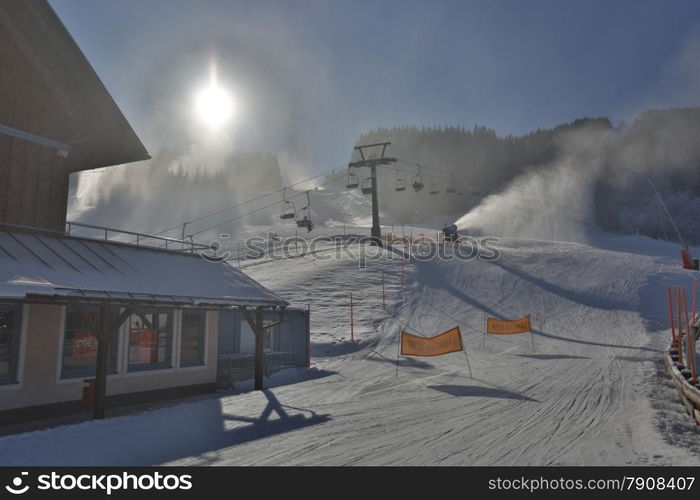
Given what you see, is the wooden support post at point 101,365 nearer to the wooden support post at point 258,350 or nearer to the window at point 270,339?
the wooden support post at point 258,350

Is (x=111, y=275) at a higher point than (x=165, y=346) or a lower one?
higher

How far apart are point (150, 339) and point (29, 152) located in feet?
20.3

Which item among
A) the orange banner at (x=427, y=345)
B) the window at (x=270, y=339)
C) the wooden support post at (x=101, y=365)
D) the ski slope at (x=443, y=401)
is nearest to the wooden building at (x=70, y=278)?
the wooden support post at (x=101, y=365)

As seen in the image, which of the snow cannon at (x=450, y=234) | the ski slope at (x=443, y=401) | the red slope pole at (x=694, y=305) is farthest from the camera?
the snow cannon at (x=450, y=234)

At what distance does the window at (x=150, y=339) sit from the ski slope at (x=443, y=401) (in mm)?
1864

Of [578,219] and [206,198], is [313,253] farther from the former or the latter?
[578,219]

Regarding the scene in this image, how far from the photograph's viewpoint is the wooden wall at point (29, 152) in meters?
13.1

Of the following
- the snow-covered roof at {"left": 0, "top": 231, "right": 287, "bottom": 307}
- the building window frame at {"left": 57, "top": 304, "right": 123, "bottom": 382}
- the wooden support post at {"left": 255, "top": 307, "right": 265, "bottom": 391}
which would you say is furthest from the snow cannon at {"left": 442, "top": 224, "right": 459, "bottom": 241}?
the building window frame at {"left": 57, "top": 304, "right": 123, "bottom": 382}

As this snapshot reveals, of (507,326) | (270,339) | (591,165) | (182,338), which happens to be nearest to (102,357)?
(182,338)

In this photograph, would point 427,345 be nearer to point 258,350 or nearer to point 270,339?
point 258,350

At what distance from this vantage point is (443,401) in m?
14.0
